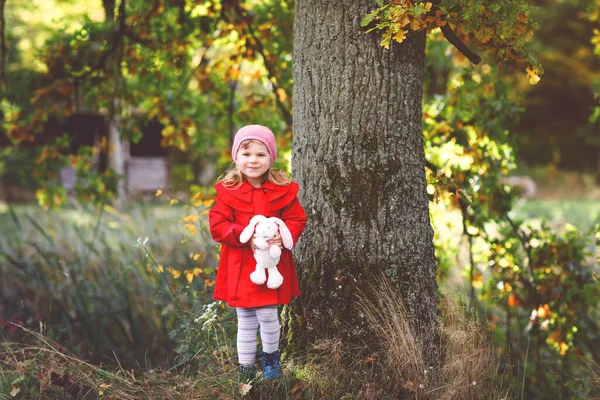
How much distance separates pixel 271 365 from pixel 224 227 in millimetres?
739

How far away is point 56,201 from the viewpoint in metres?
5.74

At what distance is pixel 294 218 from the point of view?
295cm

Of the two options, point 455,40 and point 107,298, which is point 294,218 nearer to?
point 455,40

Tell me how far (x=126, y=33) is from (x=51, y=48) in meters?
0.65

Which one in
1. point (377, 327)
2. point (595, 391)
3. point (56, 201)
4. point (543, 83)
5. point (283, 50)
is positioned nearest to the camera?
point (377, 327)

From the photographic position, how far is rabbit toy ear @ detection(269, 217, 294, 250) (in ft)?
9.36

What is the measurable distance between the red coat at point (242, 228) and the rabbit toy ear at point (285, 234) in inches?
1.5

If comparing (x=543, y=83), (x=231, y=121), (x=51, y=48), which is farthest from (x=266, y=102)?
(x=543, y=83)

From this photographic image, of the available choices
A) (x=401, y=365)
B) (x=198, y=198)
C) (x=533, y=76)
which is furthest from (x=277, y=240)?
(x=533, y=76)

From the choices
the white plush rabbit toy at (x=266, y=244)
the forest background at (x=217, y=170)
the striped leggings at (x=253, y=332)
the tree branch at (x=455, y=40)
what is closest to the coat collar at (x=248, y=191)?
the white plush rabbit toy at (x=266, y=244)

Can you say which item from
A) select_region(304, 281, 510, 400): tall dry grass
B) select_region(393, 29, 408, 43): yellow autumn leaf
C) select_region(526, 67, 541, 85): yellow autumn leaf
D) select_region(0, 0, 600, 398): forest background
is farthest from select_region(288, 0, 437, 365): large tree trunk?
select_region(526, 67, 541, 85): yellow autumn leaf

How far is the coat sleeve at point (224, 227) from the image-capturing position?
2.87 meters

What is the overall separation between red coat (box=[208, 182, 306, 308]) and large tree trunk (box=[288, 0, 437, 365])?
0.25 m

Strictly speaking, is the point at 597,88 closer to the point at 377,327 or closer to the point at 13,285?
the point at 377,327
